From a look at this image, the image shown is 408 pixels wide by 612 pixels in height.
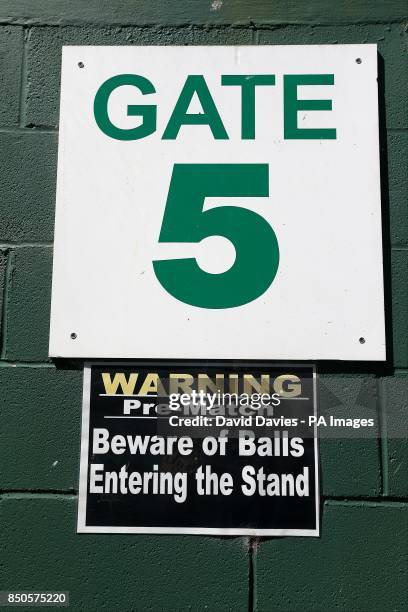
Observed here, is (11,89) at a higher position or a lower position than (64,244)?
higher

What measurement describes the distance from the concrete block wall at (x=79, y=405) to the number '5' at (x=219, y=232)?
1.06 feet

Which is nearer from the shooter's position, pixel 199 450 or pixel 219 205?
pixel 199 450

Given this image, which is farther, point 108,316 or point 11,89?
point 11,89

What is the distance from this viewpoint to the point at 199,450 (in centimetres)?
174

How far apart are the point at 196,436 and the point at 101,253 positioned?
0.57 m

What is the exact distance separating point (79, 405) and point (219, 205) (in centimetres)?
68

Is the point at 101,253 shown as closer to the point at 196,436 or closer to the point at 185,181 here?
the point at 185,181

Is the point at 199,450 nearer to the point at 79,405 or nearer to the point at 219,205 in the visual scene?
the point at 79,405

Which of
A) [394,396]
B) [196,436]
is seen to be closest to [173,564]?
[196,436]

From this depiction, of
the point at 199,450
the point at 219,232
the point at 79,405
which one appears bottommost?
the point at 199,450

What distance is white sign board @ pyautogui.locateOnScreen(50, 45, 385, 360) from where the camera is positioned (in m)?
1.78

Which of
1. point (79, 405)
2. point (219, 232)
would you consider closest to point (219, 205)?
point (219, 232)

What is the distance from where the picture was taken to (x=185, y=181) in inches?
73.3

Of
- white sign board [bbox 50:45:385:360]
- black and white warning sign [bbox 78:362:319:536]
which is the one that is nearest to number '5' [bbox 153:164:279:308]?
white sign board [bbox 50:45:385:360]
